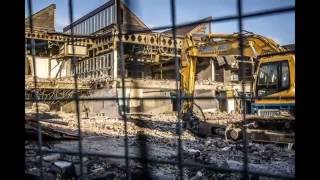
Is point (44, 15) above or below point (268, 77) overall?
above

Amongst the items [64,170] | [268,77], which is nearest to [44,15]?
[64,170]

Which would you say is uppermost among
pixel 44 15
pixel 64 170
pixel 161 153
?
pixel 44 15

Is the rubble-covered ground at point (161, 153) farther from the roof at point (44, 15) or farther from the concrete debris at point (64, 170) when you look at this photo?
the roof at point (44, 15)

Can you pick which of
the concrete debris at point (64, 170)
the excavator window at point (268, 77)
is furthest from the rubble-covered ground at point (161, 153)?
the excavator window at point (268, 77)

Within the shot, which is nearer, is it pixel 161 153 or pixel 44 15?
pixel 44 15

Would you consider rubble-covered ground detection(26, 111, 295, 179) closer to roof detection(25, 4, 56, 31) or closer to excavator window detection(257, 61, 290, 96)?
roof detection(25, 4, 56, 31)

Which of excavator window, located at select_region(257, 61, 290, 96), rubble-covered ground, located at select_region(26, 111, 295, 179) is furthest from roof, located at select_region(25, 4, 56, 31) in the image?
excavator window, located at select_region(257, 61, 290, 96)

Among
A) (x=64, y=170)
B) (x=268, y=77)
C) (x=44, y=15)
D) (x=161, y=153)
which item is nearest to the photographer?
(x=64, y=170)

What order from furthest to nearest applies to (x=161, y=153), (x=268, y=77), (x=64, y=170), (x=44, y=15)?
(x=268, y=77) < (x=161, y=153) < (x=44, y=15) < (x=64, y=170)

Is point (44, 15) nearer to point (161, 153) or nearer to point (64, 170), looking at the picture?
point (64, 170)
